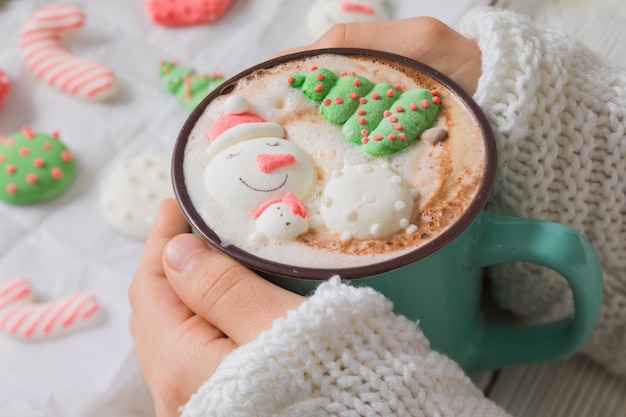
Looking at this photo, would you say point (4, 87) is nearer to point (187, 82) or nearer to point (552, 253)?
point (187, 82)

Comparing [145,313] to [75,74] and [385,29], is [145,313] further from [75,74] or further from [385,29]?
[75,74]

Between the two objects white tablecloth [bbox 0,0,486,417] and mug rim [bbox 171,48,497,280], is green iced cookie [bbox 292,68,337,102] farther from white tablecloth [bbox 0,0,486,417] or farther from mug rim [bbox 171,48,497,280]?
white tablecloth [bbox 0,0,486,417]

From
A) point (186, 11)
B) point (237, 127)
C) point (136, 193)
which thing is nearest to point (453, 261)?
point (237, 127)

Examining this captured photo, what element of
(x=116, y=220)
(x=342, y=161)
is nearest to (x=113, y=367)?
(x=116, y=220)

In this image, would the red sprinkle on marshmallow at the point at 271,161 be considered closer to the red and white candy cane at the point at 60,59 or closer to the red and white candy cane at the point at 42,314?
the red and white candy cane at the point at 42,314

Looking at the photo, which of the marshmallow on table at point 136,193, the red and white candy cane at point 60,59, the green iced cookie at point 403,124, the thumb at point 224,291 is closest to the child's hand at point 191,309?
the thumb at point 224,291

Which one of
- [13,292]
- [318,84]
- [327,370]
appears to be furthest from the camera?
[13,292]

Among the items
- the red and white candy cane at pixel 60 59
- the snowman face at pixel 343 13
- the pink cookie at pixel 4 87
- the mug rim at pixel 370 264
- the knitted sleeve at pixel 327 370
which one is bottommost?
the pink cookie at pixel 4 87
